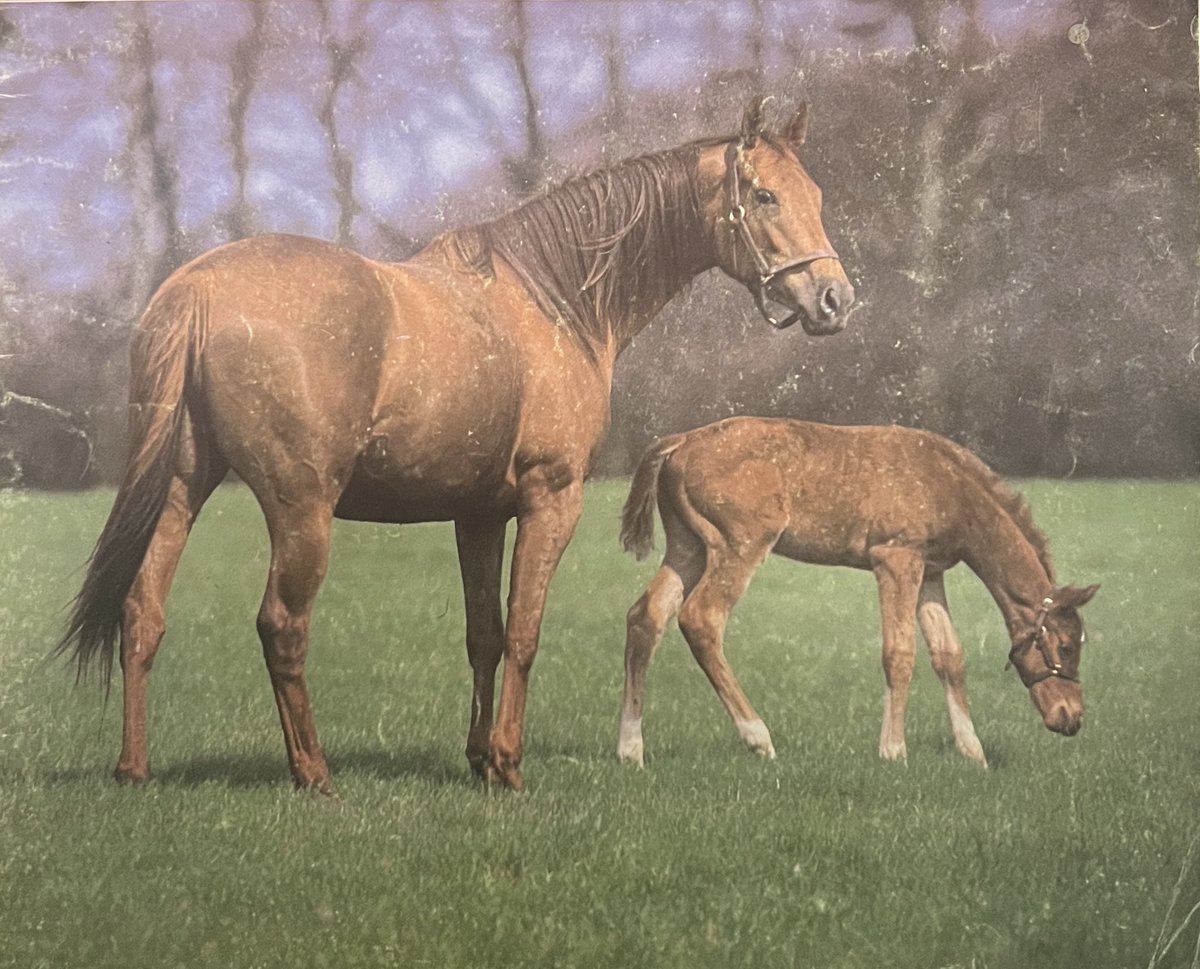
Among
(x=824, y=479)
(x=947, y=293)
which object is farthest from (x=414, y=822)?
(x=947, y=293)

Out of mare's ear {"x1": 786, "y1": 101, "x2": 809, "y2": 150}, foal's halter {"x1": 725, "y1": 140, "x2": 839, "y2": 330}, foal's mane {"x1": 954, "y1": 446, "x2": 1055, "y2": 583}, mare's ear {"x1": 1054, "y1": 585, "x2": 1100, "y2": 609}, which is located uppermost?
mare's ear {"x1": 786, "y1": 101, "x2": 809, "y2": 150}

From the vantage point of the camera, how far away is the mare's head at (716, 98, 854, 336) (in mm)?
3578

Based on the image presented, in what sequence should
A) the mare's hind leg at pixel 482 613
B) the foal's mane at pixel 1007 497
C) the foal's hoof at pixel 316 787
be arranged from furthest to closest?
the foal's mane at pixel 1007 497
the mare's hind leg at pixel 482 613
the foal's hoof at pixel 316 787

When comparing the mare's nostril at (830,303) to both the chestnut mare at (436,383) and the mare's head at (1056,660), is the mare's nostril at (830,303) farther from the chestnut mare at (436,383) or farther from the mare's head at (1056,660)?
the mare's head at (1056,660)

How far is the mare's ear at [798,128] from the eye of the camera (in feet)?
11.8

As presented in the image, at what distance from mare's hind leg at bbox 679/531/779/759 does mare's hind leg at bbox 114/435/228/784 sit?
1370 mm

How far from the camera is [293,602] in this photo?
3279 millimetres

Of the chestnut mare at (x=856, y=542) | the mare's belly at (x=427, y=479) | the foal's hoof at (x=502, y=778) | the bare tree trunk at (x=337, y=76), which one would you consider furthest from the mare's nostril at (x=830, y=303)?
the foal's hoof at (x=502, y=778)

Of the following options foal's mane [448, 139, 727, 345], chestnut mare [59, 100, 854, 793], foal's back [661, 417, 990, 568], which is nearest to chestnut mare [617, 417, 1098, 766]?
foal's back [661, 417, 990, 568]

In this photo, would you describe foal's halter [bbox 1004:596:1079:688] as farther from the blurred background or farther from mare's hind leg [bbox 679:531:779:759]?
mare's hind leg [bbox 679:531:779:759]

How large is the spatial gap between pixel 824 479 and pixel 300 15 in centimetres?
207

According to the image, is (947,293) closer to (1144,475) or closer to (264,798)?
(1144,475)

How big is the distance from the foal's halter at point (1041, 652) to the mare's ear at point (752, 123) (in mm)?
1607

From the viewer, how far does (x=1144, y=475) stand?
3.63 m
